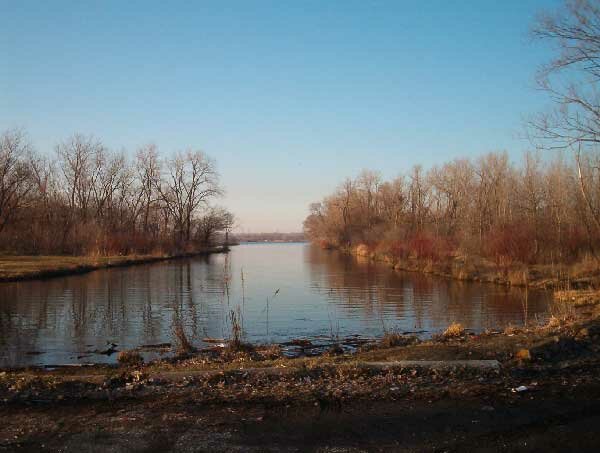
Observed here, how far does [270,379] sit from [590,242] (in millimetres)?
28311

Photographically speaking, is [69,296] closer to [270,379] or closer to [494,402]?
[270,379]

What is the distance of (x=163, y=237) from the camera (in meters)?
63.9

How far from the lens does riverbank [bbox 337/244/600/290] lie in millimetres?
24766

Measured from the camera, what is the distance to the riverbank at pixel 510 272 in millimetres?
24766

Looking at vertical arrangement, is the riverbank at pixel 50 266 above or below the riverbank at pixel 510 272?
above

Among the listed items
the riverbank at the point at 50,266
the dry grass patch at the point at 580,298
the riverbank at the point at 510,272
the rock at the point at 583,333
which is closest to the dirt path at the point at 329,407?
the rock at the point at 583,333

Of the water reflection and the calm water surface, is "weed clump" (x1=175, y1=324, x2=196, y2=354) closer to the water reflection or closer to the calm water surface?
the calm water surface

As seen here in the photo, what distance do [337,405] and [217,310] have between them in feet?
45.9

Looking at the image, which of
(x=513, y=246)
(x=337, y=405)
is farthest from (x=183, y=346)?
(x=513, y=246)

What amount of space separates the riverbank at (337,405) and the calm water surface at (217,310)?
5.26m

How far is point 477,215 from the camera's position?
52938 millimetres

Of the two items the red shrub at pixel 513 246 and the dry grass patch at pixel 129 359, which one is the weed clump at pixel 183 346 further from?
the red shrub at pixel 513 246

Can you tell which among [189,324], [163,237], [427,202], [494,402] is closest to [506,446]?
[494,402]

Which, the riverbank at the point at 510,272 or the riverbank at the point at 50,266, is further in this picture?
the riverbank at the point at 50,266
